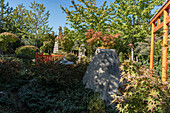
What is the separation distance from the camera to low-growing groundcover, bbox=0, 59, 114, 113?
3.31m

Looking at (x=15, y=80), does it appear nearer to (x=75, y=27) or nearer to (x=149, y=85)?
(x=149, y=85)

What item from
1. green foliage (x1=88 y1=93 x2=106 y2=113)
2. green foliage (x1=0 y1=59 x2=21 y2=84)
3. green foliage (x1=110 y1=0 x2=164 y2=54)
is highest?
green foliage (x1=110 y1=0 x2=164 y2=54)

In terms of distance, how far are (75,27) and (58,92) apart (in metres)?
11.2

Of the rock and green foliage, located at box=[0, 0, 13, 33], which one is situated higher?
green foliage, located at box=[0, 0, 13, 33]

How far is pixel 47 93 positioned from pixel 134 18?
490 inches

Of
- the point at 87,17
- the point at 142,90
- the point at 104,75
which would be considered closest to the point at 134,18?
the point at 87,17

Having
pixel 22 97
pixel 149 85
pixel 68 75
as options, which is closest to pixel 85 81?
pixel 68 75

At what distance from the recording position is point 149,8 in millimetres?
11742

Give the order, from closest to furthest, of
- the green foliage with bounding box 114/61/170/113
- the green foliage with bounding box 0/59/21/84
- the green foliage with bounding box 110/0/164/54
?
the green foliage with bounding box 114/61/170/113 < the green foliage with bounding box 0/59/21/84 < the green foliage with bounding box 110/0/164/54

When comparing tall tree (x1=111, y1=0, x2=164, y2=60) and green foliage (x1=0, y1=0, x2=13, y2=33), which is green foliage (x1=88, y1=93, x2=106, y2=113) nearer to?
tall tree (x1=111, y1=0, x2=164, y2=60)

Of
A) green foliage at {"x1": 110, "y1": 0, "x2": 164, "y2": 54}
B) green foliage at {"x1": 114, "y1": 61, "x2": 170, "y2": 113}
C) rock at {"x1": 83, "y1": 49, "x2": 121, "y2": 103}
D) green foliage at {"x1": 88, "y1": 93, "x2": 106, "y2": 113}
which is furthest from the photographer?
green foliage at {"x1": 110, "y1": 0, "x2": 164, "y2": 54}

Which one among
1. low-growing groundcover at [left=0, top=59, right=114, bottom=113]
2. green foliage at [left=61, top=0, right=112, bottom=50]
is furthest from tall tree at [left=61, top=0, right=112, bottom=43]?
low-growing groundcover at [left=0, top=59, right=114, bottom=113]

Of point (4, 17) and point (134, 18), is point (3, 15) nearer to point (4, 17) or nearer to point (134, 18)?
point (4, 17)

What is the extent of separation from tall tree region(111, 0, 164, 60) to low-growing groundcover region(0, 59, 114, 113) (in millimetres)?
9059
